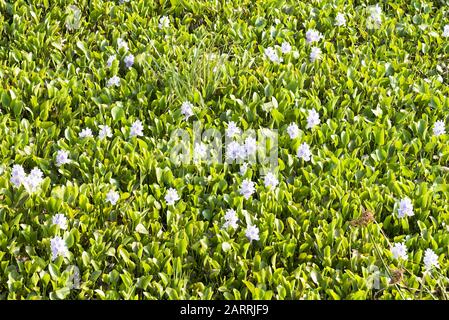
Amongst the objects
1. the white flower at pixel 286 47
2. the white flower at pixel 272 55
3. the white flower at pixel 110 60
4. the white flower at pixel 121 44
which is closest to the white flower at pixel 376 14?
the white flower at pixel 286 47

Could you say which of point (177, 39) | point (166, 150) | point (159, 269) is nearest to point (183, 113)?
point (166, 150)

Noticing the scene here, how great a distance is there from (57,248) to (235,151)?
3.84ft

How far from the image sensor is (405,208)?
3.98 meters

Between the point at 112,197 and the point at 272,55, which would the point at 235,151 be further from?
the point at 272,55

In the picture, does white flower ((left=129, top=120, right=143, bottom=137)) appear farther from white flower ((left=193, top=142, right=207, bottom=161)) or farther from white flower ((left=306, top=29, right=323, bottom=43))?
white flower ((left=306, top=29, right=323, bottom=43))

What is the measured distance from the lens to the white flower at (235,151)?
4.31 meters

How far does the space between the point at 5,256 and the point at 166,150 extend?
3.64ft

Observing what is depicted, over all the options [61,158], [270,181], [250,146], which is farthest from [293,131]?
[61,158]

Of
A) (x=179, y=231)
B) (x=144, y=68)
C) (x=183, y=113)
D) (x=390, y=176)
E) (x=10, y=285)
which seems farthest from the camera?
(x=144, y=68)

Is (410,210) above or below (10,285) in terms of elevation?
above

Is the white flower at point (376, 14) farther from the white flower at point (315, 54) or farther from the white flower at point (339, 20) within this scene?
the white flower at point (315, 54)

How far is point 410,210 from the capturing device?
13.1 feet

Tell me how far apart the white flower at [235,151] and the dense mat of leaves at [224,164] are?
83 mm

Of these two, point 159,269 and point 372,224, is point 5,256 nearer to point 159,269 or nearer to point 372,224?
point 159,269
